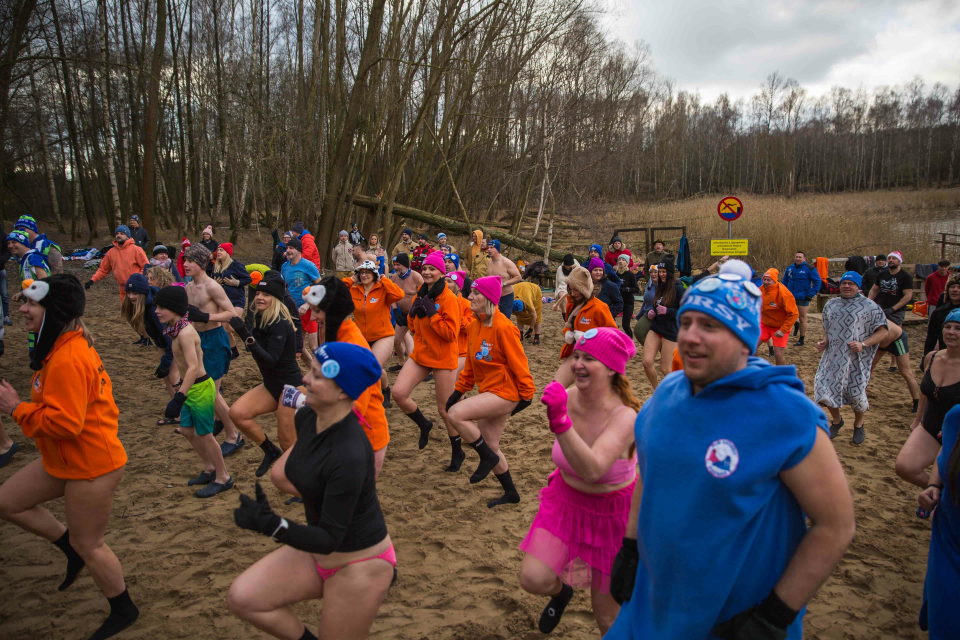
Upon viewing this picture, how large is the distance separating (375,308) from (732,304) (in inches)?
196

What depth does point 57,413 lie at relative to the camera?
2934mm

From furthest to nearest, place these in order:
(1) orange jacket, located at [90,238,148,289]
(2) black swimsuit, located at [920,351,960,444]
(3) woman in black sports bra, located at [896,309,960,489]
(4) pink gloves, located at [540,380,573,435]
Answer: (1) orange jacket, located at [90,238,148,289] → (2) black swimsuit, located at [920,351,960,444] → (3) woman in black sports bra, located at [896,309,960,489] → (4) pink gloves, located at [540,380,573,435]

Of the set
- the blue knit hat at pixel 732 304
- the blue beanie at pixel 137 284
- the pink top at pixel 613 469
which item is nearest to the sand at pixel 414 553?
the pink top at pixel 613 469

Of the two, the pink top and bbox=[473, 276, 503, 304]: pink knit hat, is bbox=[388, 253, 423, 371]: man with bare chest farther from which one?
the pink top

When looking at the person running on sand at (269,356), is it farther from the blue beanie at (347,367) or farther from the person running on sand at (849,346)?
the person running on sand at (849,346)

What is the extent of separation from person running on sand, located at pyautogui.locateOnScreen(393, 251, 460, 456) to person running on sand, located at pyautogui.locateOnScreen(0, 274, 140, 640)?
269 cm

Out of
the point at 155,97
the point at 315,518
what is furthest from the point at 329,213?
the point at 315,518

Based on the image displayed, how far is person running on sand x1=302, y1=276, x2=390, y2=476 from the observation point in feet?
13.0

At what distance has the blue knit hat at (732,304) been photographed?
1745mm

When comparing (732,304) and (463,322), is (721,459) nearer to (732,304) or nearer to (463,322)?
(732,304)

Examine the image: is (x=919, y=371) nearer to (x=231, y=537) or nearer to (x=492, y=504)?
(x=492, y=504)

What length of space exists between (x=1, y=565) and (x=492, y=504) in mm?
3583

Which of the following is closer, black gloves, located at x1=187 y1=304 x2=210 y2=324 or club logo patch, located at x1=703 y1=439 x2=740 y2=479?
club logo patch, located at x1=703 y1=439 x2=740 y2=479

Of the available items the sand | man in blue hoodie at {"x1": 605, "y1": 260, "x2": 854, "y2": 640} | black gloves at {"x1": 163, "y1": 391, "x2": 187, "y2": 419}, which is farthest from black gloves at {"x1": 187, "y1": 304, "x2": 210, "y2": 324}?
man in blue hoodie at {"x1": 605, "y1": 260, "x2": 854, "y2": 640}
